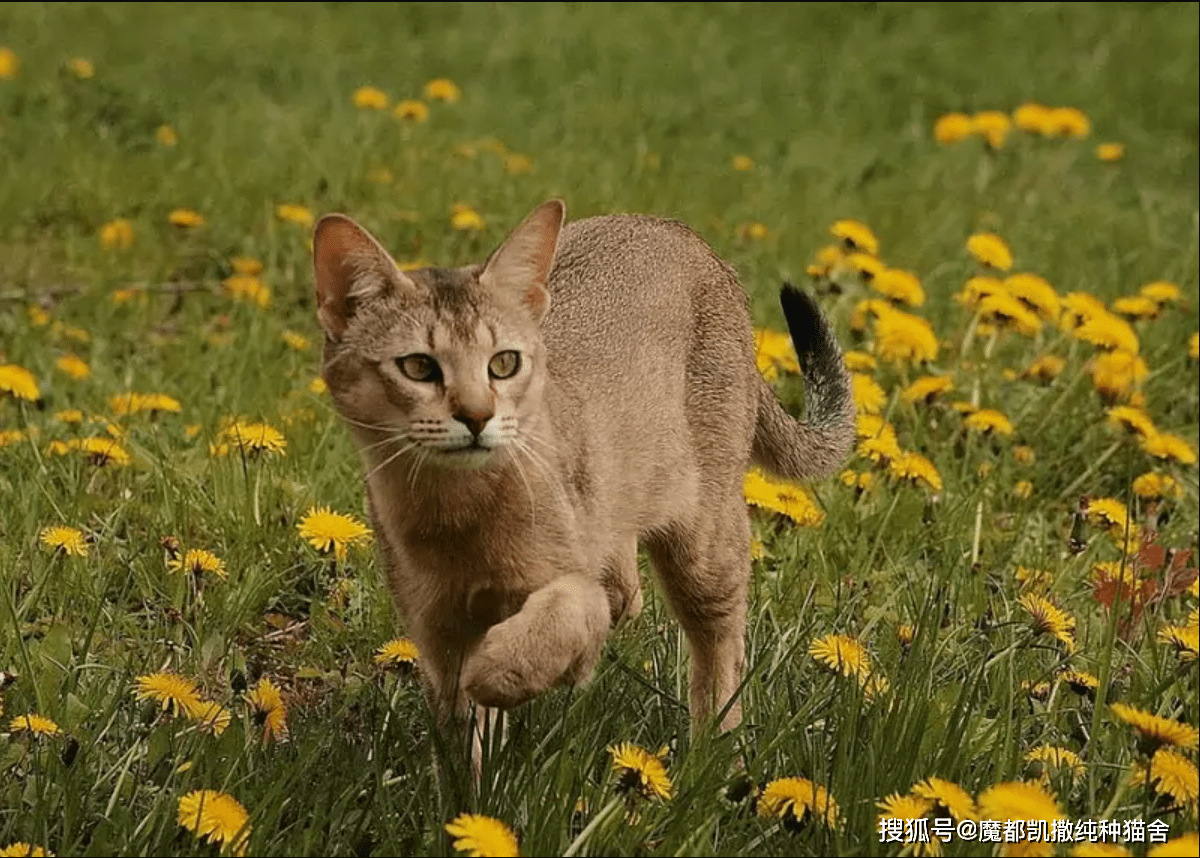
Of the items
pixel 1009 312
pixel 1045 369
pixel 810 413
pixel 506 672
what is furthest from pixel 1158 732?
pixel 1045 369

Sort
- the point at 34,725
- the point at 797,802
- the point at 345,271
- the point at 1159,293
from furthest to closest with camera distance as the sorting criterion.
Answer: the point at 1159,293 < the point at 345,271 < the point at 34,725 < the point at 797,802

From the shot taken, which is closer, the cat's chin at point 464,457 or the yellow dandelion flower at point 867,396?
the cat's chin at point 464,457

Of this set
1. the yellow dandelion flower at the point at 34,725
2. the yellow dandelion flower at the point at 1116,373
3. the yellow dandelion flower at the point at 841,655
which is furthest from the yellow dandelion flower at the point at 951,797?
the yellow dandelion flower at the point at 1116,373

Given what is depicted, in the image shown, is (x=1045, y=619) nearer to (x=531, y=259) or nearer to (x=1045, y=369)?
(x=531, y=259)

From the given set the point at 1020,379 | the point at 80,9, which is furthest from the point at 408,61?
the point at 1020,379

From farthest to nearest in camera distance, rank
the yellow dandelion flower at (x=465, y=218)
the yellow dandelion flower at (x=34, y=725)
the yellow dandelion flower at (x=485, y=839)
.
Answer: the yellow dandelion flower at (x=465, y=218) < the yellow dandelion flower at (x=34, y=725) < the yellow dandelion flower at (x=485, y=839)

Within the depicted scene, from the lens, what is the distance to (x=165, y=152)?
→ 7.38 metres

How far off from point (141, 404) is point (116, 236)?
1.88 metres

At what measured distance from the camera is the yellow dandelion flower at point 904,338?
17.0 ft

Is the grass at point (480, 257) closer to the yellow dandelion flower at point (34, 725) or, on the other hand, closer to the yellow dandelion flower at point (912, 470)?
the yellow dandelion flower at point (34, 725)

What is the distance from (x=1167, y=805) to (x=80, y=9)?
902cm

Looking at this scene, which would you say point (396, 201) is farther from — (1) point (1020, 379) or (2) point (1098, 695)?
(2) point (1098, 695)

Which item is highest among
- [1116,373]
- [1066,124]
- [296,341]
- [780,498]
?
[1066,124]

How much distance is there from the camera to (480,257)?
253 inches
